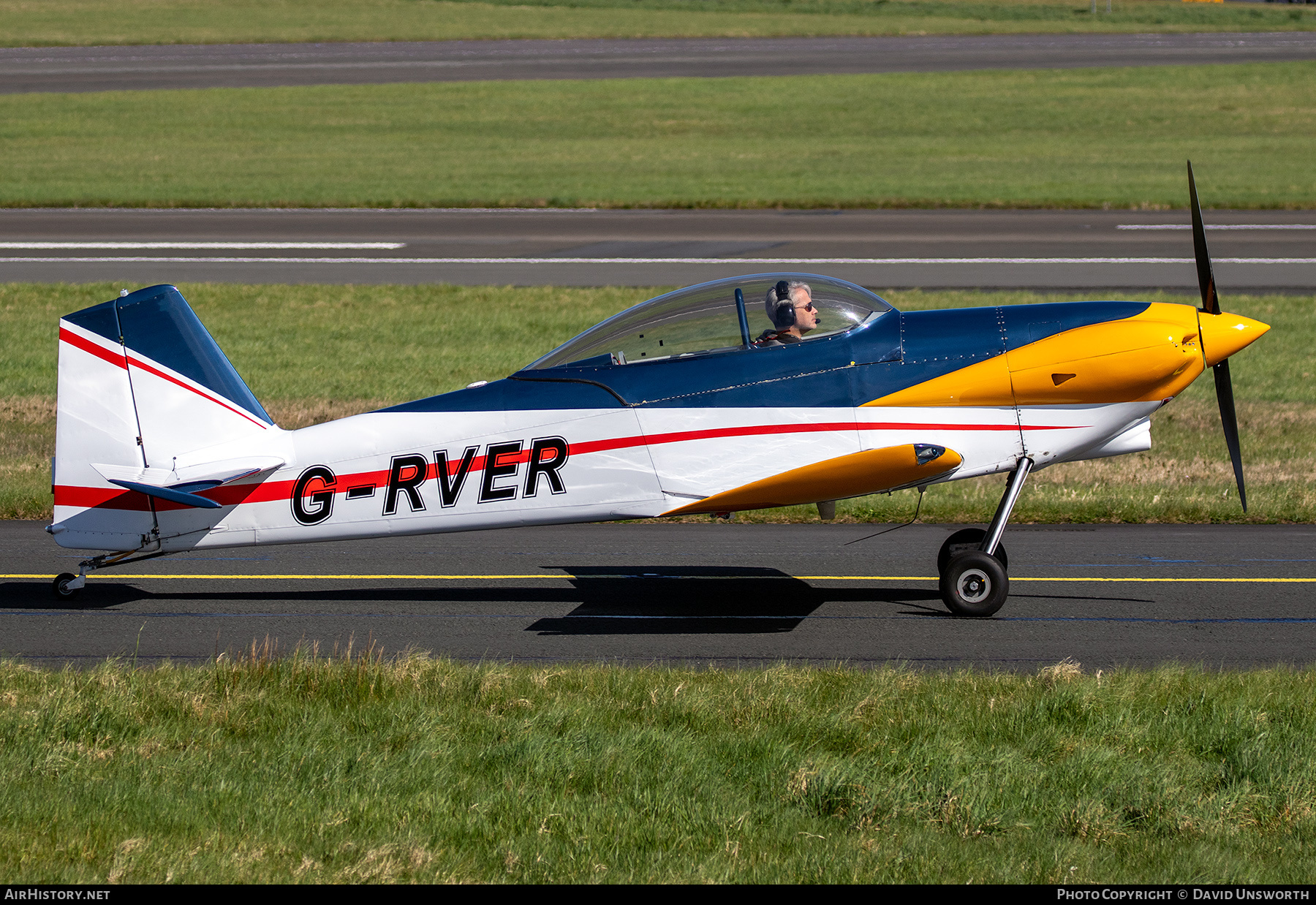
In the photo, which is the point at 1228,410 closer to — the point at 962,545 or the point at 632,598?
the point at 962,545

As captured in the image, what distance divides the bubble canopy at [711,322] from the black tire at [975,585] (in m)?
1.83

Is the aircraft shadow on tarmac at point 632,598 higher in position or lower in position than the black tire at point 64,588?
lower

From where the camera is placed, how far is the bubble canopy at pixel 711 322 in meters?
9.05

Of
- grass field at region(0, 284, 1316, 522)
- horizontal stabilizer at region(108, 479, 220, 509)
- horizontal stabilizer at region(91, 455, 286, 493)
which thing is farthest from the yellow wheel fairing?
grass field at region(0, 284, 1316, 522)

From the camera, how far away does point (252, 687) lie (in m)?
7.26

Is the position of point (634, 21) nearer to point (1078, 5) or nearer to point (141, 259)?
point (1078, 5)

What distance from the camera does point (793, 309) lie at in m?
9.02

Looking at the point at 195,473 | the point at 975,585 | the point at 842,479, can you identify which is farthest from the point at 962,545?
the point at 195,473

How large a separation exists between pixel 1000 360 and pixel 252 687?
5244mm

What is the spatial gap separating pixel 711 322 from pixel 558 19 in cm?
6897

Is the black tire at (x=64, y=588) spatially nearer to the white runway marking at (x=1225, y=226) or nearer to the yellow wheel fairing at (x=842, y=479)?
the yellow wheel fairing at (x=842, y=479)

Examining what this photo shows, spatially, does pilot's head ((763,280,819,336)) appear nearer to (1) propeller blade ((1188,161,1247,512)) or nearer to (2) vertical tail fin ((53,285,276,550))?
(1) propeller blade ((1188,161,1247,512))

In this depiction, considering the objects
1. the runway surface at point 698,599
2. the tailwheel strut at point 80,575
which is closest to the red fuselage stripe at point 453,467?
the tailwheel strut at point 80,575

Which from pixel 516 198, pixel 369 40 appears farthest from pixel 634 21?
pixel 516 198
